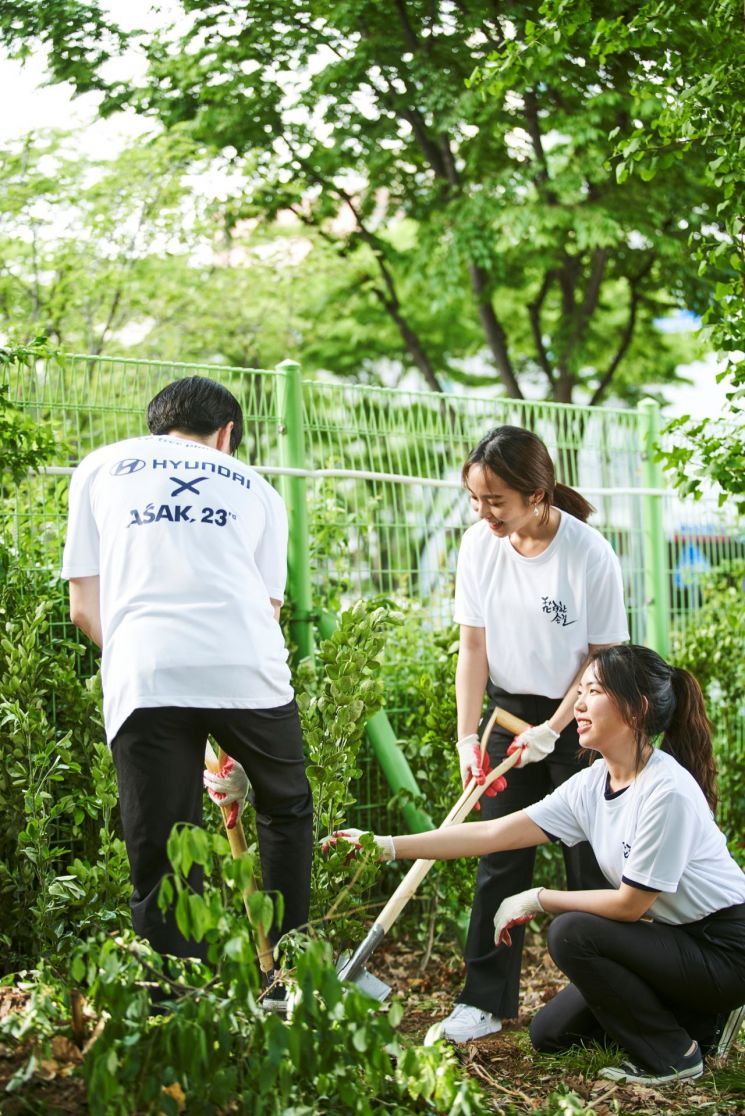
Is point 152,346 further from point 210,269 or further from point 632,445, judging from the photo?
point 632,445

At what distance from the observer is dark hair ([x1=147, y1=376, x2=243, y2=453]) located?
309cm

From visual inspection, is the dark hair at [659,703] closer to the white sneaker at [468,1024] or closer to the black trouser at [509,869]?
the black trouser at [509,869]

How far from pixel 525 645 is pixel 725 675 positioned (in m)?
2.55

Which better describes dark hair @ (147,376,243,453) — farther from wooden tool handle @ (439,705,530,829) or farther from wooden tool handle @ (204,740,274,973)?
wooden tool handle @ (439,705,530,829)

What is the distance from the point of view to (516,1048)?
3.59m

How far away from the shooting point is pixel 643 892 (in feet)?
10.4

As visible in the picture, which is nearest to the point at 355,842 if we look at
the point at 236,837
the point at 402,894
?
the point at 402,894

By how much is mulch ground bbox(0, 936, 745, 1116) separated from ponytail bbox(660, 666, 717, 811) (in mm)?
812

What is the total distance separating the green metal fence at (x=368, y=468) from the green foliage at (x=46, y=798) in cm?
47

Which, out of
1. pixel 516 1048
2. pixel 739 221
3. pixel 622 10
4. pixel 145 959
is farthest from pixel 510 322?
pixel 145 959

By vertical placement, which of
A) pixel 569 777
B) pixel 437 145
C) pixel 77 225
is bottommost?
pixel 569 777

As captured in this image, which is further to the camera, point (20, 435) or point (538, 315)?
point (538, 315)

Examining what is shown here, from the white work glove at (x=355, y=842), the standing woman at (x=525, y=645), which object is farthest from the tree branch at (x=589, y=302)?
the white work glove at (x=355, y=842)

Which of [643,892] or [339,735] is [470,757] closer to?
[339,735]
